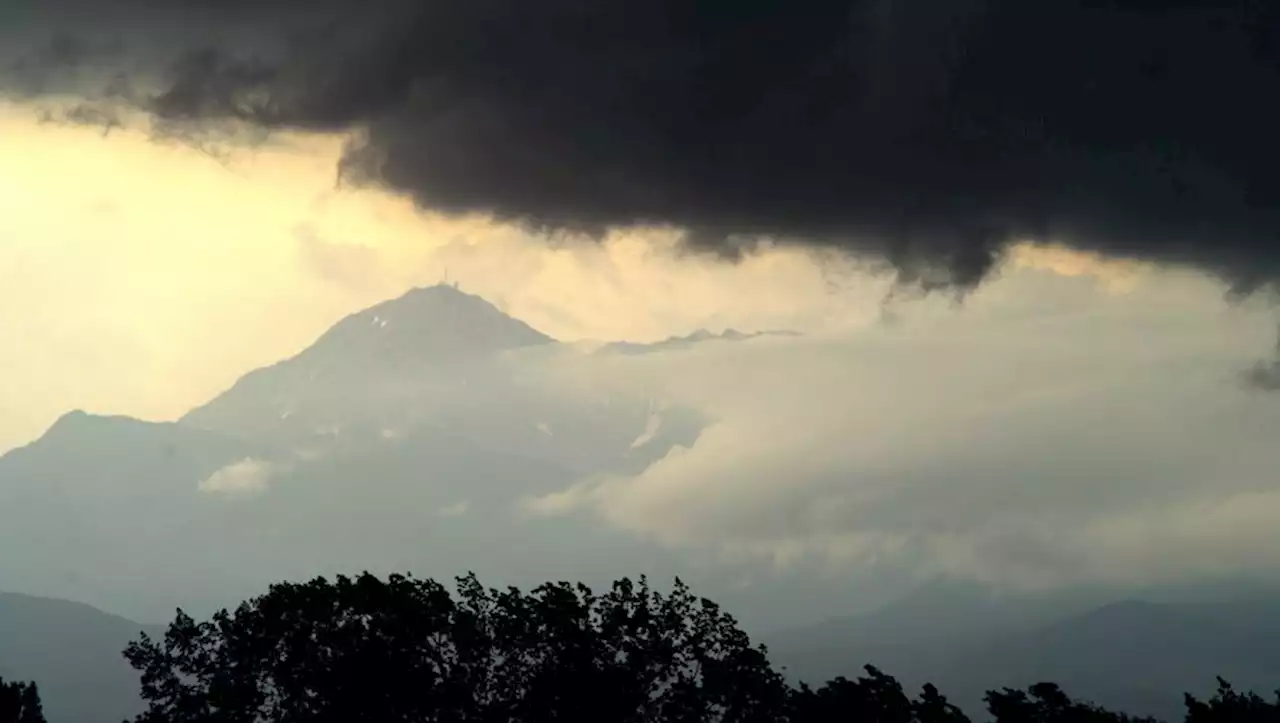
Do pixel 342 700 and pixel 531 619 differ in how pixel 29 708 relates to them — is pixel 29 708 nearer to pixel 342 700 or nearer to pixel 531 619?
pixel 342 700

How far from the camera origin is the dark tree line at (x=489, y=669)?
128 meters

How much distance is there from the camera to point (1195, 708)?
411 feet

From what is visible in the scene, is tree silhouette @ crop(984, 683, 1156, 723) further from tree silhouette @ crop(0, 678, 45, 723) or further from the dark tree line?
tree silhouette @ crop(0, 678, 45, 723)

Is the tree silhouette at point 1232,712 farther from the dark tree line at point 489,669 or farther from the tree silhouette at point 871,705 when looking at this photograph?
the tree silhouette at point 871,705

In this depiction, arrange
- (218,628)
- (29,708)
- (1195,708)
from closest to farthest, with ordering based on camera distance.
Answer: (29,708) → (1195,708) → (218,628)

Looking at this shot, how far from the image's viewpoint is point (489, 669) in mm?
130750

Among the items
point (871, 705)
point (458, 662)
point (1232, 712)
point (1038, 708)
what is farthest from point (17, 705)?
point (1232, 712)

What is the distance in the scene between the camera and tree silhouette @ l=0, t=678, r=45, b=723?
11100 centimetres

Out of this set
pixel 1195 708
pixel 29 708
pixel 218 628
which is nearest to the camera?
pixel 29 708

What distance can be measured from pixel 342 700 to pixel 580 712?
18.3m

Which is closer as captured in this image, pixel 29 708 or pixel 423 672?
pixel 29 708

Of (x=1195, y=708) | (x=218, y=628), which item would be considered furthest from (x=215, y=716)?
(x=1195, y=708)

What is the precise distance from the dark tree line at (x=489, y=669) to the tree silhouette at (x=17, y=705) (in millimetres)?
Answer: 11326

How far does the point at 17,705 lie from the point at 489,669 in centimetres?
3543
